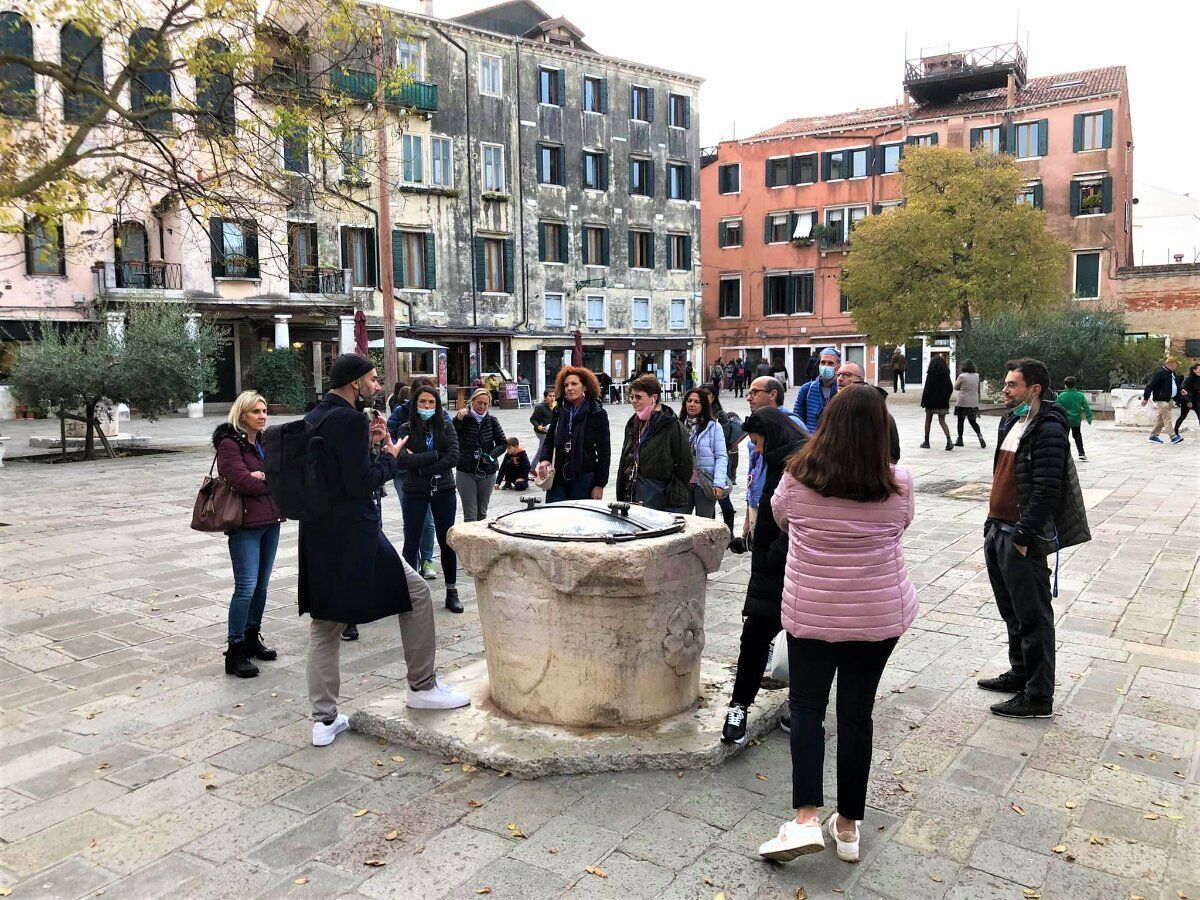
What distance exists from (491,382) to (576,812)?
90.8ft

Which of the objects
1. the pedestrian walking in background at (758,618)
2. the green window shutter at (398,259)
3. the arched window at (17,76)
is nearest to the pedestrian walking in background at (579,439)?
the pedestrian walking in background at (758,618)

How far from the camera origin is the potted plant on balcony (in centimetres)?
2742

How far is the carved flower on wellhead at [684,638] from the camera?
4191 millimetres

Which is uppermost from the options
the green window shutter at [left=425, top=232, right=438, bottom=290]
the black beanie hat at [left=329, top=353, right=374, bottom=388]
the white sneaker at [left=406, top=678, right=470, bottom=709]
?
the green window shutter at [left=425, top=232, right=438, bottom=290]

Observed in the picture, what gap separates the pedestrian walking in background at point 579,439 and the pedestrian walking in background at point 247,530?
1886mm

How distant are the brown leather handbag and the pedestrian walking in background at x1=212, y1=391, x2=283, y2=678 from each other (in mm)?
34

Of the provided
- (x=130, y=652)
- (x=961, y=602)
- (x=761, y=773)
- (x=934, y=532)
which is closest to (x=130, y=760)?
(x=130, y=652)

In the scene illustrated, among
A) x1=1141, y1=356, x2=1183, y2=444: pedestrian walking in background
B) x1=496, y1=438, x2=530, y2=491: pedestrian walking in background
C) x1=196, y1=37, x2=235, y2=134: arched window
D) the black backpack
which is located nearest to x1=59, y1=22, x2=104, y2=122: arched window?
x1=196, y1=37, x2=235, y2=134: arched window

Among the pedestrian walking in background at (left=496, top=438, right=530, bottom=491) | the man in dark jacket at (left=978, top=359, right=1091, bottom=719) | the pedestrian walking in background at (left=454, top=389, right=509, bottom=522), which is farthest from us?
the pedestrian walking in background at (left=496, top=438, right=530, bottom=491)

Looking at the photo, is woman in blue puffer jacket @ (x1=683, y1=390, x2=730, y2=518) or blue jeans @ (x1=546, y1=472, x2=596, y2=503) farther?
woman in blue puffer jacket @ (x1=683, y1=390, x2=730, y2=518)

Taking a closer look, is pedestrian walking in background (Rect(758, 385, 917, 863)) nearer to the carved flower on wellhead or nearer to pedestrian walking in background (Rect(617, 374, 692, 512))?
the carved flower on wellhead

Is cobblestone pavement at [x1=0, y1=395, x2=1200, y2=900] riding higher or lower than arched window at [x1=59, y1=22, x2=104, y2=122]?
lower

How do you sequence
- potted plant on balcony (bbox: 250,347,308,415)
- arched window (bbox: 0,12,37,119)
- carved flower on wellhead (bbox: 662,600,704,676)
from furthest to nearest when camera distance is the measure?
potted plant on balcony (bbox: 250,347,308,415) < arched window (bbox: 0,12,37,119) < carved flower on wellhead (bbox: 662,600,704,676)

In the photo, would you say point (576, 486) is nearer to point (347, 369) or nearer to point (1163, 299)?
point (347, 369)
